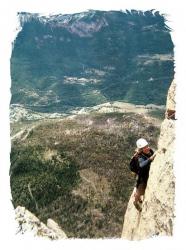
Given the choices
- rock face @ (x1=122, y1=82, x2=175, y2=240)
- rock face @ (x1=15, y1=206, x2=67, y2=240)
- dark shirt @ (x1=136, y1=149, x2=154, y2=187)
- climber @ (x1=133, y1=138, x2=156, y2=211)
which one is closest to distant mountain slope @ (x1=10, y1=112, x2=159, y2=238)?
rock face @ (x1=15, y1=206, x2=67, y2=240)

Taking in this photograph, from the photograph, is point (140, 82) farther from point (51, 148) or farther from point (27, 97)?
point (51, 148)

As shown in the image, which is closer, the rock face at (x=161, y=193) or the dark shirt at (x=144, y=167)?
the rock face at (x=161, y=193)

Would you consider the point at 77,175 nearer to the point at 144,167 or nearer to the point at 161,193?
the point at 144,167

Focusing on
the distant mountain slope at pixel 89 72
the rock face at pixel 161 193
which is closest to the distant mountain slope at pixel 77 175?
the rock face at pixel 161 193

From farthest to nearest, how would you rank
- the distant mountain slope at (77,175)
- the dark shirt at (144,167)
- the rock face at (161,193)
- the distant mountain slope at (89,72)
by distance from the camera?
the distant mountain slope at (89,72) → the distant mountain slope at (77,175) → the dark shirt at (144,167) → the rock face at (161,193)

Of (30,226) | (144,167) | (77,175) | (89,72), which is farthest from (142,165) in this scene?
(89,72)

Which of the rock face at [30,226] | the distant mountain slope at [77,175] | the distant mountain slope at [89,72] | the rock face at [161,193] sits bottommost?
the distant mountain slope at [89,72]

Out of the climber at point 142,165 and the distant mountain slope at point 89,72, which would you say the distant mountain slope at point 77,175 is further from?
the distant mountain slope at point 89,72

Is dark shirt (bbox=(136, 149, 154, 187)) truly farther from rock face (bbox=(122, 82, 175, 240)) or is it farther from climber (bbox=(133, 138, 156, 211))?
rock face (bbox=(122, 82, 175, 240))
